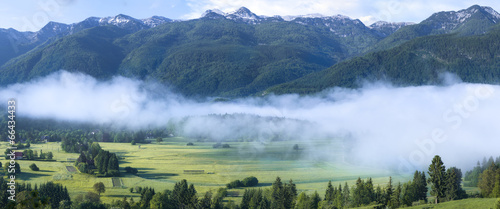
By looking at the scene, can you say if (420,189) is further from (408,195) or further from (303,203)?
(303,203)

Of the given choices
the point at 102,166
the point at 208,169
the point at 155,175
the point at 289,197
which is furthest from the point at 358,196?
the point at 102,166

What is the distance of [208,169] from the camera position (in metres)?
142

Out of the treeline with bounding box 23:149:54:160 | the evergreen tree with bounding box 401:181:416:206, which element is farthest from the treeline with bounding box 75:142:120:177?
the evergreen tree with bounding box 401:181:416:206

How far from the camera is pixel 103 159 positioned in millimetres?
126812

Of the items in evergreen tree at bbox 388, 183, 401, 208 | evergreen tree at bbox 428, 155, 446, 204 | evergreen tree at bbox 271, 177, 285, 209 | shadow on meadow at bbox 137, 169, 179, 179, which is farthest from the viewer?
shadow on meadow at bbox 137, 169, 179, 179

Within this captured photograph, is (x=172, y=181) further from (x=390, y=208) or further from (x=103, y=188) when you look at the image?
(x=390, y=208)

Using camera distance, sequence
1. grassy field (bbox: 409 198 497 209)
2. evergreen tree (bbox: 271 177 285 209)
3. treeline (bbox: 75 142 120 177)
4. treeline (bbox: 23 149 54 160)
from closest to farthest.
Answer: grassy field (bbox: 409 198 497 209) < evergreen tree (bbox: 271 177 285 209) < treeline (bbox: 75 142 120 177) < treeline (bbox: 23 149 54 160)

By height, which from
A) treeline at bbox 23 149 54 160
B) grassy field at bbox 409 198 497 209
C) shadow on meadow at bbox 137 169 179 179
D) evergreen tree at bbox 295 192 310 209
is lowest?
evergreen tree at bbox 295 192 310 209

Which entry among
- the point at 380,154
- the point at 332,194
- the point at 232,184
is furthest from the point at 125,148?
the point at 332,194

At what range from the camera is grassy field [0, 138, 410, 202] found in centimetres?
11231

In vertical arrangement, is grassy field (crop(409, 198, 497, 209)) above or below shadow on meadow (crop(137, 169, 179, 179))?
below

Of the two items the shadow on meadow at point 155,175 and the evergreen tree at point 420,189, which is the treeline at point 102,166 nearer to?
the shadow on meadow at point 155,175

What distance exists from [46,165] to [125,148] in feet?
202

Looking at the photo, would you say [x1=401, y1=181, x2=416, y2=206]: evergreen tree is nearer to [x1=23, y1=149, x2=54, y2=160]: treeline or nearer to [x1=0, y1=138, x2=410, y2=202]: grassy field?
[x1=0, y1=138, x2=410, y2=202]: grassy field
